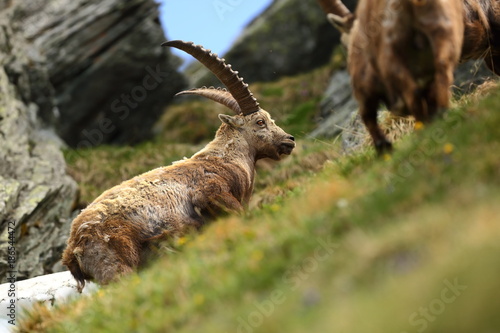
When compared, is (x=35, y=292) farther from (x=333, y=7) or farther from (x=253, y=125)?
(x=333, y=7)

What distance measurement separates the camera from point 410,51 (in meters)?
6.07

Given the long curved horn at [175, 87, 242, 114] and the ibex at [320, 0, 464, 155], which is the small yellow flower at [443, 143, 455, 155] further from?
the long curved horn at [175, 87, 242, 114]

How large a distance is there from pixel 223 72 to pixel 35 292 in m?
4.40

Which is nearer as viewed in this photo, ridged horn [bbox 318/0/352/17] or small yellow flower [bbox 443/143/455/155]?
small yellow flower [bbox 443/143/455/155]

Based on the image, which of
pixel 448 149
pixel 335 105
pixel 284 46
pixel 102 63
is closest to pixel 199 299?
pixel 448 149

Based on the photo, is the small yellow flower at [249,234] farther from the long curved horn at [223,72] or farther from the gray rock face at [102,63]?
the gray rock face at [102,63]

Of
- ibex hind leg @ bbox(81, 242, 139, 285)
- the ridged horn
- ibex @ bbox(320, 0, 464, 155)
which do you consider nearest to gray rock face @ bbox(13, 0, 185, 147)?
ibex hind leg @ bbox(81, 242, 139, 285)

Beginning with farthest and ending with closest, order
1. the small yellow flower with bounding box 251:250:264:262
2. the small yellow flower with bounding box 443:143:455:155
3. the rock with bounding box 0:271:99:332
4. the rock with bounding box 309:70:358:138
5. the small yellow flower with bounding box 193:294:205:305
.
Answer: the rock with bounding box 309:70:358:138 → the rock with bounding box 0:271:99:332 → the small yellow flower with bounding box 443:143:455:155 → the small yellow flower with bounding box 251:250:264:262 → the small yellow flower with bounding box 193:294:205:305

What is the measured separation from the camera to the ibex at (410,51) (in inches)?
233

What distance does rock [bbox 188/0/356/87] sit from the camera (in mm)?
28500

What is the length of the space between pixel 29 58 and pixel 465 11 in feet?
50.9

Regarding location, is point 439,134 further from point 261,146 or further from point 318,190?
point 261,146

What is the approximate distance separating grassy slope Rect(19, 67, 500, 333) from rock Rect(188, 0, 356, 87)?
22154 mm

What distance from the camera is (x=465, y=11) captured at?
8.16 metres
